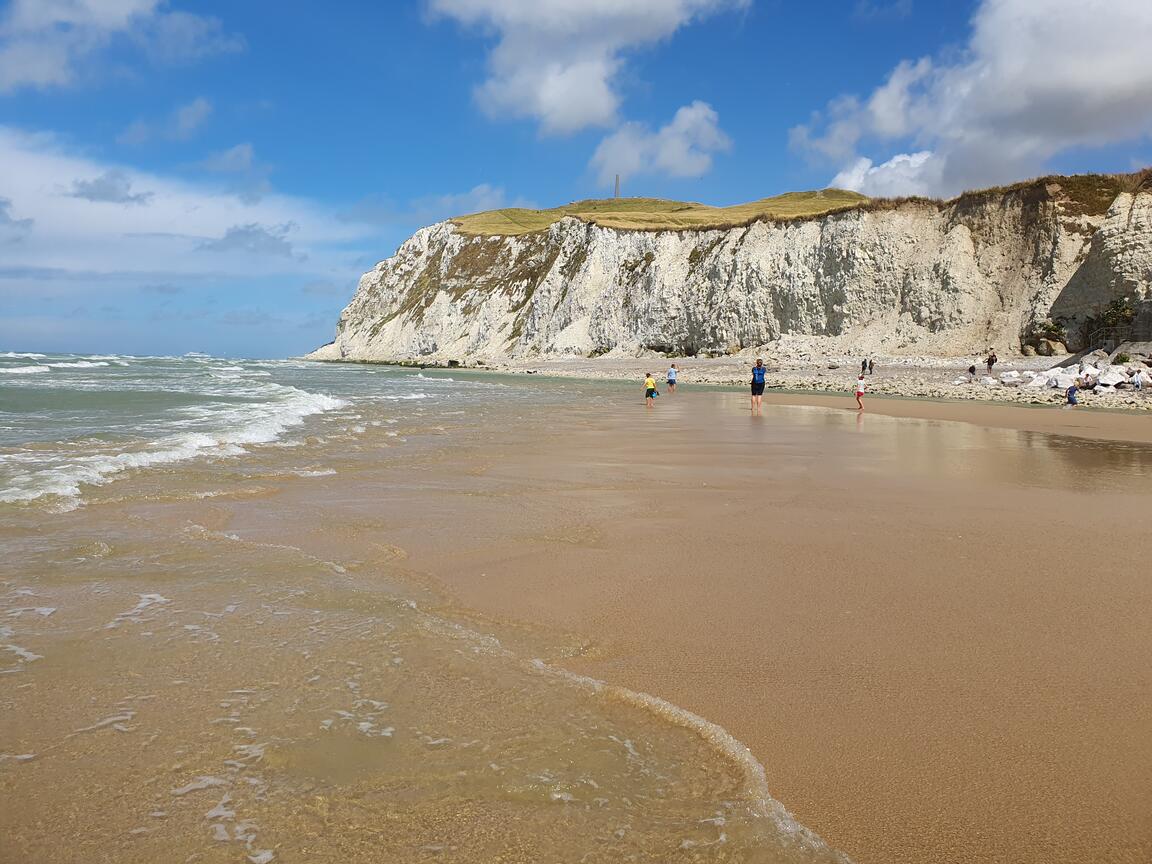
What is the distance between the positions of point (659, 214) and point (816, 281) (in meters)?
33.1

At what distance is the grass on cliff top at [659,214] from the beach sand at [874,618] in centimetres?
4869

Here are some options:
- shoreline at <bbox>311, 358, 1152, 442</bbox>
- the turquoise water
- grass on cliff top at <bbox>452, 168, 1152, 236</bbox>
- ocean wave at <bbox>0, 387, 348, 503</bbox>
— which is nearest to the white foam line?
the turquoise water

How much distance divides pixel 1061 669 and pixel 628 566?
8.95 feet

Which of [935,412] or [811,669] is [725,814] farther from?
[935,412]

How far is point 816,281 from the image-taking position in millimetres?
50875

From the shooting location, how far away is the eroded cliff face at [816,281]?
40188 mm

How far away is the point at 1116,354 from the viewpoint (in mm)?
33531

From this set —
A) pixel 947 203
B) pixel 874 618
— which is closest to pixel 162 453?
pixel 874 618

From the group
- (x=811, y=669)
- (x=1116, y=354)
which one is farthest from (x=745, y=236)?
(x=811, y=669)

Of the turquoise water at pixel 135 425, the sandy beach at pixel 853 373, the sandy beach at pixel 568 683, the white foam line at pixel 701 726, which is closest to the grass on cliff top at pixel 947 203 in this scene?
the sandy beach at pixel 853 373

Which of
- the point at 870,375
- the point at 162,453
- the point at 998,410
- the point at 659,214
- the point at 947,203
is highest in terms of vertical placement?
the point at 659,214

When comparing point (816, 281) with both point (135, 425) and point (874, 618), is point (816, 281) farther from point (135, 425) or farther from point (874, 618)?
point (874, 618)

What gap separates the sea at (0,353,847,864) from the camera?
7.84 feet

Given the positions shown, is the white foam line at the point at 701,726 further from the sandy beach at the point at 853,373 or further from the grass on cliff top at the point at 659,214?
the grass on cliff top at the point at 659,214
